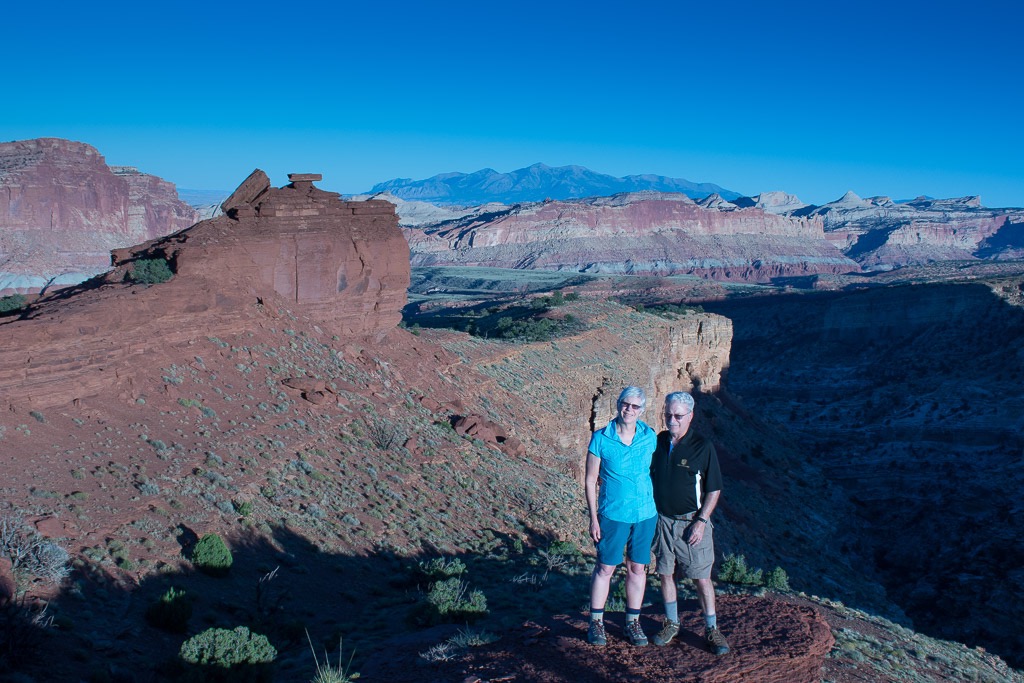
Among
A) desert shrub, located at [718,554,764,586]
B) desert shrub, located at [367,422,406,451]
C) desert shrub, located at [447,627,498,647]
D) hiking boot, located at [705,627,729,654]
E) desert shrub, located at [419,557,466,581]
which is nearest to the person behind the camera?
hiking boot, located at [705,627,729,654]

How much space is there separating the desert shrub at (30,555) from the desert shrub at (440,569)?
185 inches

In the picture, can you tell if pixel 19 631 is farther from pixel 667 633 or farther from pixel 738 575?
pixel 738 575

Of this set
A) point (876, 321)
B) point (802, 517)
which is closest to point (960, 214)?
point (876, 321)

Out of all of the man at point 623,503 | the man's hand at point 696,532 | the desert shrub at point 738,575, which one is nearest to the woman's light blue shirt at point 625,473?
the man at point 623,503

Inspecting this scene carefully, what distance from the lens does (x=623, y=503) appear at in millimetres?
7086

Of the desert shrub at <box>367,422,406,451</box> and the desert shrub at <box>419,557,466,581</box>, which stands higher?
the desert shrub at <box>367,422,406,451</box>

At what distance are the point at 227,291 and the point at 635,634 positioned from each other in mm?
13065

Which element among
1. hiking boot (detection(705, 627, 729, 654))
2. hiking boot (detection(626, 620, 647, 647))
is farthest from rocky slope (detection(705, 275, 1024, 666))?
hiking boot (detection(626, 620, 647, 647))

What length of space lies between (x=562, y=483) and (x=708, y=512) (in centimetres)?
1260

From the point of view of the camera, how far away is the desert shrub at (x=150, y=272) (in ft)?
54.9

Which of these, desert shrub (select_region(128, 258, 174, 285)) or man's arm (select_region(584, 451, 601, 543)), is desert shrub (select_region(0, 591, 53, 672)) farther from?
desert shrub (select_region(128, 258, 174, 285))

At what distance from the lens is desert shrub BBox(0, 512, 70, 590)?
803 cm

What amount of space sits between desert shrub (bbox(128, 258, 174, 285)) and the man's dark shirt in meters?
12.9

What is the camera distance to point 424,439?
17719mm
